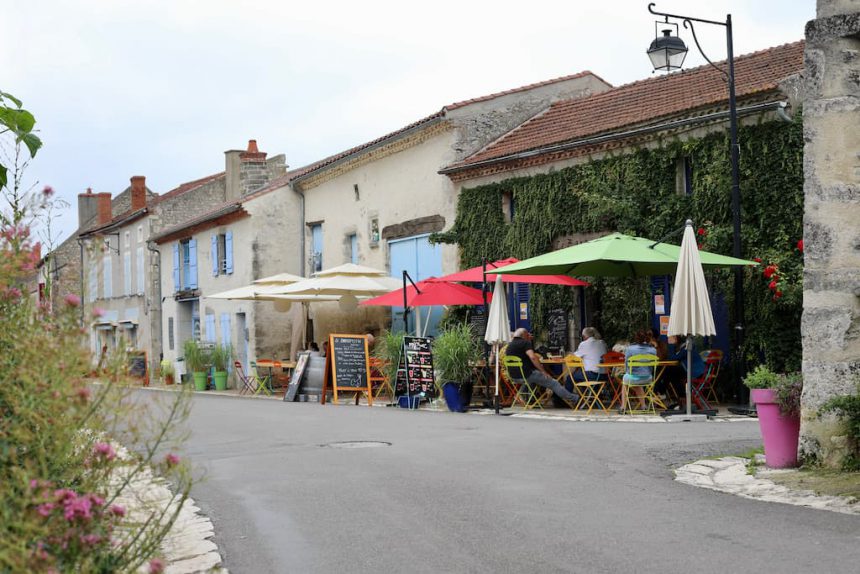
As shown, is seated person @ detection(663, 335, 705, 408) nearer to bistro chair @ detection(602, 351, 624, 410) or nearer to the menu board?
bistro chair @ detection(602, 351, 624, 410)

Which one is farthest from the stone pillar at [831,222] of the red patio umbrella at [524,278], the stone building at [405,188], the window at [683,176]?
the stone building at [405,188]

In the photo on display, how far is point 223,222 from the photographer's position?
3095 centimetres

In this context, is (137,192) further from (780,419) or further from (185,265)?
(780,419)

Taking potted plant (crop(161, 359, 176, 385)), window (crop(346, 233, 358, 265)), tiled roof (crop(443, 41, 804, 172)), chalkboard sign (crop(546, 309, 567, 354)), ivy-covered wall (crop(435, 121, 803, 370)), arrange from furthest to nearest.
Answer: potted plant (crop(161, 359, 176, 385)), window (crop(346, 233, 358, 265)), chalkboard sign (crop(546, 309, 567, 354)), tiled roof (crop(443, 41, 804, 172)), ivy-covered wall (crop(435, 121, 803, 370))

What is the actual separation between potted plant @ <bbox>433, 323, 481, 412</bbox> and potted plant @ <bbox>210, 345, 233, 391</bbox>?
509 inches

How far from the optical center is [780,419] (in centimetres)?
902

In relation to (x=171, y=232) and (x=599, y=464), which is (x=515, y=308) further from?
(x=171, y=232)

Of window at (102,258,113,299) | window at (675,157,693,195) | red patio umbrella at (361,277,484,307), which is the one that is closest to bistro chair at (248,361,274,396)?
red patio umbrella at (361,277,484,307)

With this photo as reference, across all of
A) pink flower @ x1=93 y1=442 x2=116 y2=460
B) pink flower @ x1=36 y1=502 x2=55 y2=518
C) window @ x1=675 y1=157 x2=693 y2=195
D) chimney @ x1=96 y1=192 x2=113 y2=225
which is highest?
chimney @ x1=96 y1=192 x2=113 y2=225

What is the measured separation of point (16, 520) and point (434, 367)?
14466 mm

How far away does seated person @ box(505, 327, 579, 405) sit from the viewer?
52.4 ft

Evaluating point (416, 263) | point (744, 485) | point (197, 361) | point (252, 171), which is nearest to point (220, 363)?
point (197, 361)

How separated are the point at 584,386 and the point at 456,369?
78.1 inches

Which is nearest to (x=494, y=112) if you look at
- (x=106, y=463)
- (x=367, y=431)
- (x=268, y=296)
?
(x=268, y=296)
